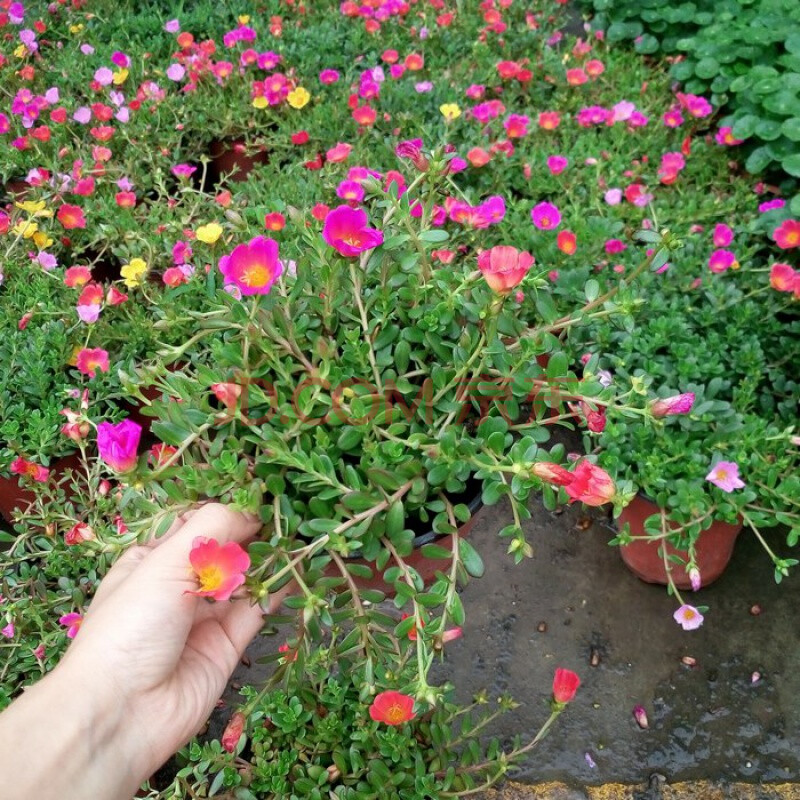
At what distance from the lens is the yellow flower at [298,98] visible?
2.46 meters

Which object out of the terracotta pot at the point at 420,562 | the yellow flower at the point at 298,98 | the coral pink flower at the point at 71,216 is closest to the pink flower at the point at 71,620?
the terracotta pot at the point at 420,562

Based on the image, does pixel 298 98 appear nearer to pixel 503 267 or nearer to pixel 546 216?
pixel 546 216

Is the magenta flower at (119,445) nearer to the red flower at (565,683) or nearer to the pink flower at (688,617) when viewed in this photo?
the red flower at (565,683)

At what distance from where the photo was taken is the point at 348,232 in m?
0.92

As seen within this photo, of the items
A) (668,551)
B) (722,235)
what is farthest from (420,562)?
(722,235)

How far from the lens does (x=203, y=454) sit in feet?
3.45

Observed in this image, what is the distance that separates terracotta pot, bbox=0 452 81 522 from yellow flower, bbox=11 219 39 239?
62 centimetres

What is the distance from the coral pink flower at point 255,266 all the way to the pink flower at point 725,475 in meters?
0.97

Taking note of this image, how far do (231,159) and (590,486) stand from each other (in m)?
2.23

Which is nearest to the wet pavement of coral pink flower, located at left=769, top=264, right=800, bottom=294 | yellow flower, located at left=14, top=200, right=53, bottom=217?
coral pink flower, located at left=769, top=264, right=800, bottom=294

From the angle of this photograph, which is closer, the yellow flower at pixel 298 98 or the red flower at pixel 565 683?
the red flower at pixel 565 683

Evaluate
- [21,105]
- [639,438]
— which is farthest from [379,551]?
[21,105]

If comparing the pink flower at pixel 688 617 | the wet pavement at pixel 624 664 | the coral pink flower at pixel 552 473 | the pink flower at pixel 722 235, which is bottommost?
the wet pavement at pixel 624 664

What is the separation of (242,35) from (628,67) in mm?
1522
